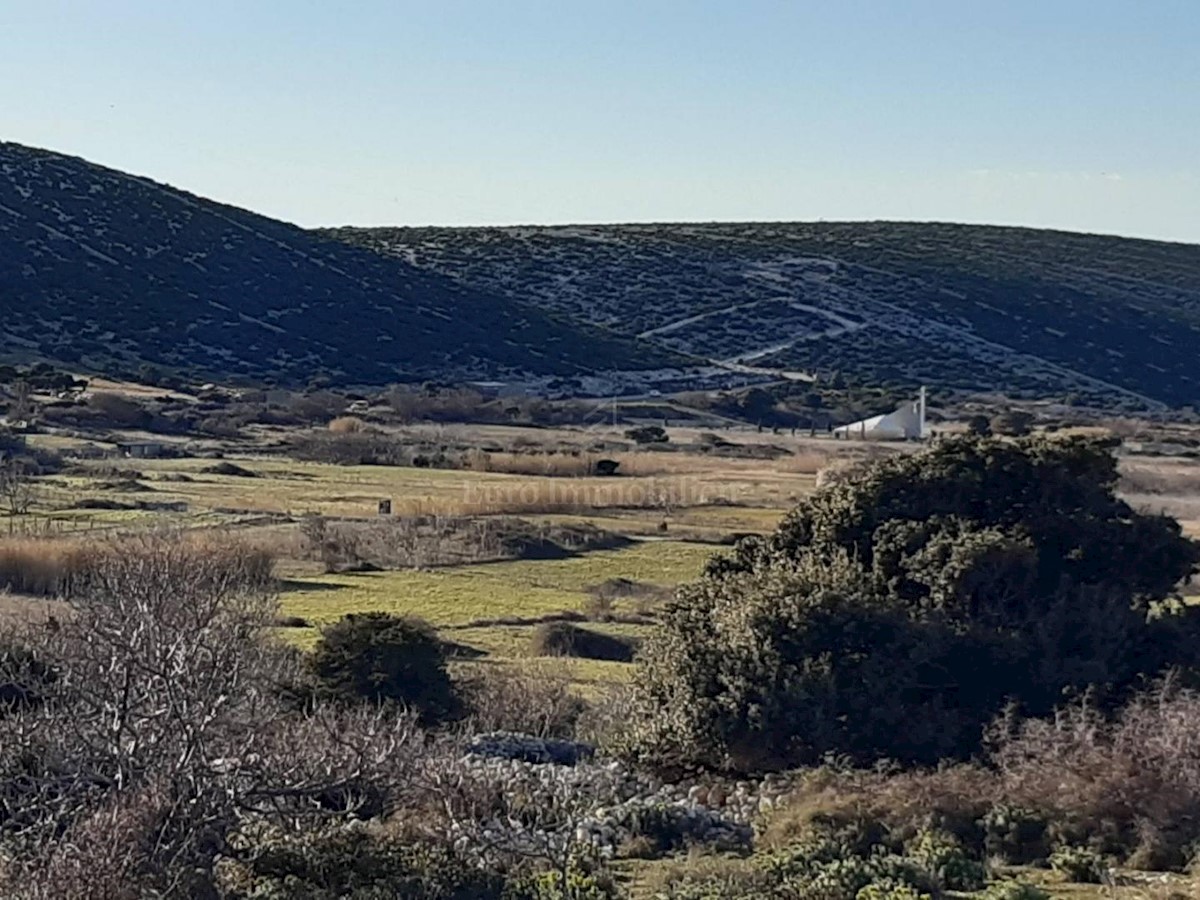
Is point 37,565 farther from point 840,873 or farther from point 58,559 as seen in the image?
point 840,873

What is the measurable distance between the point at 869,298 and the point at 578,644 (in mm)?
89747

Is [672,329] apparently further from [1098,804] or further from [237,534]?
[1098,804]

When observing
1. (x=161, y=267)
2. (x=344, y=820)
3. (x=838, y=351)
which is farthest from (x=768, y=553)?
(x=838, y=351)

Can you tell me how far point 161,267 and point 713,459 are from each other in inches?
1549

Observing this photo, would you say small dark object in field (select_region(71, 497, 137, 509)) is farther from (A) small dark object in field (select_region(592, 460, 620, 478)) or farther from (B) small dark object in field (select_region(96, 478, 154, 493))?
(A) small dark object in field (select_region(592, 460, 620, 478))

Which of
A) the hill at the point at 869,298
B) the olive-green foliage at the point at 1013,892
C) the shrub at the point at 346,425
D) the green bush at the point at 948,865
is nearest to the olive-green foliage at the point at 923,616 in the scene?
the green bush at the point at 948,865

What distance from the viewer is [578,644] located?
2066 cm

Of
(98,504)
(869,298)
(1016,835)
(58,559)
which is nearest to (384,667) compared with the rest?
(1016,835)

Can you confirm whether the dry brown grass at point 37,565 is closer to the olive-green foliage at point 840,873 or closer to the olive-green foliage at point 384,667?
the olive-green foliage at point 384,667

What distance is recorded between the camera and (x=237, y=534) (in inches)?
1095

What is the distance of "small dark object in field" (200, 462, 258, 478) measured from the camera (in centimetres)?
4028

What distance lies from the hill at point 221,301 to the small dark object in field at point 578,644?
155ft

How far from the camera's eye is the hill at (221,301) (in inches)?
2889

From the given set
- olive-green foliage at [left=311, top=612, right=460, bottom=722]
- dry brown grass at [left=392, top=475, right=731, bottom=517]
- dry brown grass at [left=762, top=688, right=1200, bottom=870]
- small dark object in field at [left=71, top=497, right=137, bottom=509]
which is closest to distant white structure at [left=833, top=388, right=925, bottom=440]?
dry brown grass at [left=392, top=475, right=731, bottom=517]
